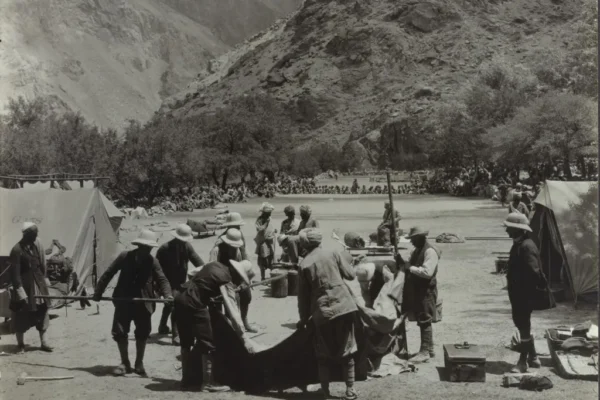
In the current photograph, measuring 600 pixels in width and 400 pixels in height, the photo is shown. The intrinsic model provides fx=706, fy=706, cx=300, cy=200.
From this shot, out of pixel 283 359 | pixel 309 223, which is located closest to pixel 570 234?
pixel 309 223

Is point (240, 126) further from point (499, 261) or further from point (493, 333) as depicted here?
point (493, 333)

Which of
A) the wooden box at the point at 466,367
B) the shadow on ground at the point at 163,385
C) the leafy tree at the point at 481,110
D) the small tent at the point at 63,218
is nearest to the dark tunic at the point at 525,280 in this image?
the wooden box at the point at 466,367

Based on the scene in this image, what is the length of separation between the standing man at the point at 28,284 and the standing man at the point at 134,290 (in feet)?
4.54

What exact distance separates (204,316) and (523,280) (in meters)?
3.49

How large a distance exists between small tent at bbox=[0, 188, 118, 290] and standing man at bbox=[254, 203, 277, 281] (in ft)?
11.3

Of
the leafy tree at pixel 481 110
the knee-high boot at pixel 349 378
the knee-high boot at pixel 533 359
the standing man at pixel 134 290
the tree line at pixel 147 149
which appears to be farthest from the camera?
the leafy tree at pixel 481 110

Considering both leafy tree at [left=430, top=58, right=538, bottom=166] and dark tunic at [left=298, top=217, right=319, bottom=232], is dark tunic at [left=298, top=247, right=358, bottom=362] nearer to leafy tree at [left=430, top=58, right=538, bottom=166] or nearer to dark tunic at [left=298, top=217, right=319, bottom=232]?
dark tunic at [left=298, top=217, right=319, bottom=232]

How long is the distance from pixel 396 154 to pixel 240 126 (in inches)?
2005

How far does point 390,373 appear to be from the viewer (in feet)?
25.7

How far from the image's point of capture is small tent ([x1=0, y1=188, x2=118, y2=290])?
44.3 ft

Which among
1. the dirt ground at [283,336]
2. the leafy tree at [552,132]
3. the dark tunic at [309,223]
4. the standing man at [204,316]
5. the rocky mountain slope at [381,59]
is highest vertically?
the rocky mountain slope at [381,59]

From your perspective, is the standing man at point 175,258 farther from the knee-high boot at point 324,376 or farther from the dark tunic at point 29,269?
the knee-high boot at point 324,376

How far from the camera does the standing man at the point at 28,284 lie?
880cm

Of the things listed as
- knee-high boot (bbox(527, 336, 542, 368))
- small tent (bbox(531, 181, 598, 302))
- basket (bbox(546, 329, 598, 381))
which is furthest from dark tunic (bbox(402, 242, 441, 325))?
small tent (bbox(531, 181, 598, 302))
